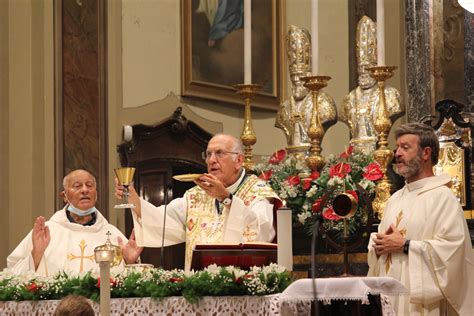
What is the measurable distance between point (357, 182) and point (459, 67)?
2859 mm

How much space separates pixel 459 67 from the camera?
9727 millimetres

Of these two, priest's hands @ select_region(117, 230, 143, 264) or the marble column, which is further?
the marble column

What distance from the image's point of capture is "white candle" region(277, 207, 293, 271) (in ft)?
17.9

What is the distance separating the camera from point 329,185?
23.4 feet

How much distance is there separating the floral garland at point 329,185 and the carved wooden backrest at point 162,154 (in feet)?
13.0

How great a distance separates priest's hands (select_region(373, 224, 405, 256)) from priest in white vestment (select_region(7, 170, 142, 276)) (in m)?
1.50

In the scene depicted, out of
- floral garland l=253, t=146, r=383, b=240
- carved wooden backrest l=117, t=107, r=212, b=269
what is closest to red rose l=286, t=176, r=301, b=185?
floral garland l=253, t=146, r=383, b=240

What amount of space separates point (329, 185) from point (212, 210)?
760 mm

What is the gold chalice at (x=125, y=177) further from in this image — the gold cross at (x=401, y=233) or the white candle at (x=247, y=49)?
the white candle at (x=247, y=49)

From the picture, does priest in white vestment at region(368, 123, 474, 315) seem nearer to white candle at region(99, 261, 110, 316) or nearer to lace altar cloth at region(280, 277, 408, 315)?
lace altar cloth at region(280, 277, 408, 315)

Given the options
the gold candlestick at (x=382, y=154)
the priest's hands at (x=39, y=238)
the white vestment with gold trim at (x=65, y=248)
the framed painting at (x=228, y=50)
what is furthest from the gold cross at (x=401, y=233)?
the framed painting at (x=228, y=50)

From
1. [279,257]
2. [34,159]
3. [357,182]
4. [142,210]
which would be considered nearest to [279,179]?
[357,182]

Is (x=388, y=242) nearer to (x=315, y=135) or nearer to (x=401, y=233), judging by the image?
(x=401, y=233)

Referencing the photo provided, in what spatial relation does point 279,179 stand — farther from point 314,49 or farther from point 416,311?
point 416,311
